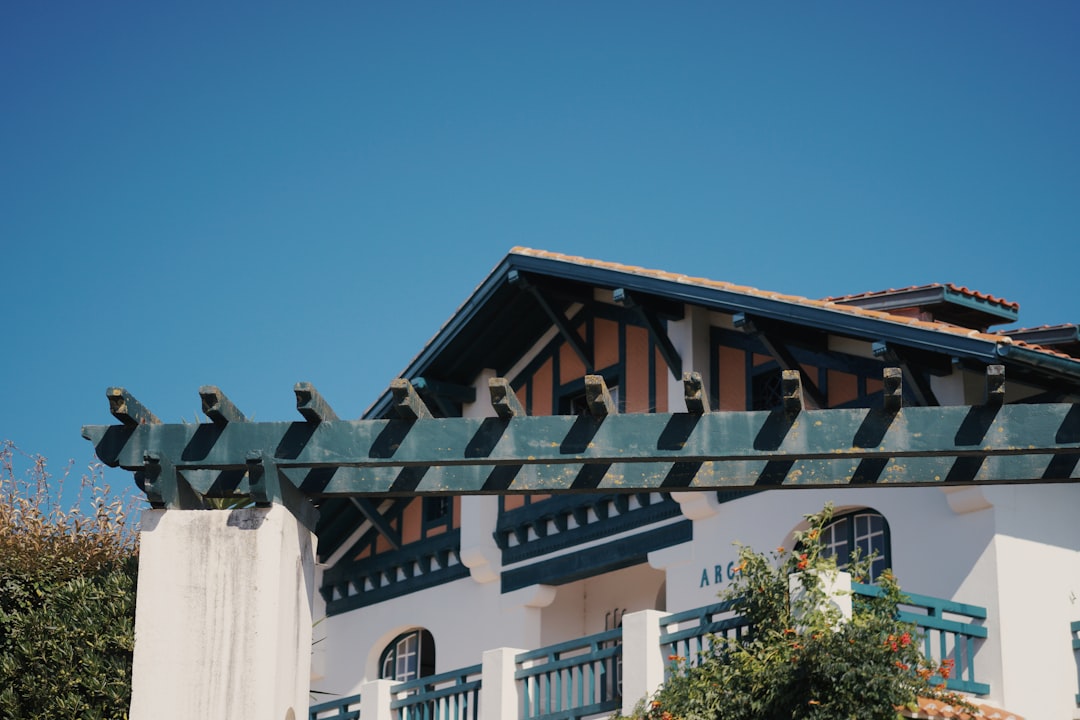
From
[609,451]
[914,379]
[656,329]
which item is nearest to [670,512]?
[656,329]

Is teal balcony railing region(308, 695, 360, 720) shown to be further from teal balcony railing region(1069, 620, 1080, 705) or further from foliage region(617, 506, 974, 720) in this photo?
teal balcony railing region(1069, 620, 1080, 705)

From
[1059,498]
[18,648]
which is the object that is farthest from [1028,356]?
[18,648]

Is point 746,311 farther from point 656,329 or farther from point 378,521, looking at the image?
point 378,521

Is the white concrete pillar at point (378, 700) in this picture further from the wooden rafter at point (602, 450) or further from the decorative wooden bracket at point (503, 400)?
A: the decorative wooden bracket at point (503, 400)

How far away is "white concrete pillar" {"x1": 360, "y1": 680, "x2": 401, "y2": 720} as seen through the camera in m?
17.4

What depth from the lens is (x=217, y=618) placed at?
8.50 metres

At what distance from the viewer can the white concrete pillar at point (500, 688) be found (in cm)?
1595

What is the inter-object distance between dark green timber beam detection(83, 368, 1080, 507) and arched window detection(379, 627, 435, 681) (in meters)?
13.1

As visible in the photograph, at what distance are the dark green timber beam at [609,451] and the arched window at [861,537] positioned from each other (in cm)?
717

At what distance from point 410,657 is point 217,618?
1374cm

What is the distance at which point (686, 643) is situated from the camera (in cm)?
1434

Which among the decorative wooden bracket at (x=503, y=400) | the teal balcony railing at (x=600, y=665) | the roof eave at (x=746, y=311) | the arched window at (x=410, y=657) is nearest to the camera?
the decorative wooden bracket at (x=503, y=400)

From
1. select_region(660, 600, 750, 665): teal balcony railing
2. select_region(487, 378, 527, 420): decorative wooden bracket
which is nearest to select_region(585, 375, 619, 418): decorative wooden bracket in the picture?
select_region(487, 378, 527, 420): decorative wooden bracket

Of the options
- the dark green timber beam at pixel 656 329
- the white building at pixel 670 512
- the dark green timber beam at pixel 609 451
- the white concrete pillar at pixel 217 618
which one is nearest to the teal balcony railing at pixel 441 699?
the white building at pixel 670 512
